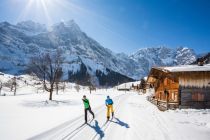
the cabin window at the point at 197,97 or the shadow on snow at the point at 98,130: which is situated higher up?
the cabin window at the point at 197,97

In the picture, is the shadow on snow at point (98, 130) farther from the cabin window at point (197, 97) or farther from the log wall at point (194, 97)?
the cabin window at point (197, 97)

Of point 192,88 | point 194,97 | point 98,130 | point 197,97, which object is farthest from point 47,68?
point 98,130

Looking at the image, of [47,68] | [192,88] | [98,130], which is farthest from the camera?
[47,68]

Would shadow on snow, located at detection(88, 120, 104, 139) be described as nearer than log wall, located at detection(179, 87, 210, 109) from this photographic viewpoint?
Yes

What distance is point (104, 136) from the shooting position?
12.8 meters

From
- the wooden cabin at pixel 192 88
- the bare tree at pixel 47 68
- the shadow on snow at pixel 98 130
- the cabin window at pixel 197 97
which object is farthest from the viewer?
the bare tree at pixel 47 68

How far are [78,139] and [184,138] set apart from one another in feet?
18.9

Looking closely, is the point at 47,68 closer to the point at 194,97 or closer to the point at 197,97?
the point at 194,97

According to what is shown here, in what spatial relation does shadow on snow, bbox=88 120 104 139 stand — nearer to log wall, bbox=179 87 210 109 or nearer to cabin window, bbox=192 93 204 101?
log wall, bbox=179 87 210 109

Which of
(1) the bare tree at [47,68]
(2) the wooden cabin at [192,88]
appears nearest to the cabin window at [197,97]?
(2) the wooden cabin at [192,88]

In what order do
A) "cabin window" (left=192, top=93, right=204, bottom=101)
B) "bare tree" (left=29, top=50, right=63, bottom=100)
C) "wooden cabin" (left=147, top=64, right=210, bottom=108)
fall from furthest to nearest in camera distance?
"bare tree" (left=29, top=50, right=63, bottom=100)
"cabin window" (left=192, top=93, right=204, bottom=101)
"wooden cabin" (left=147, top=64, right=210, bottom=108)

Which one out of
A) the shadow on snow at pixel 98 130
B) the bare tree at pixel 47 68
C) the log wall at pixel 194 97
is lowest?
the shadow on snow at pixel 98 130

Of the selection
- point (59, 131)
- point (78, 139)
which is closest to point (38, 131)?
point (59, 131)

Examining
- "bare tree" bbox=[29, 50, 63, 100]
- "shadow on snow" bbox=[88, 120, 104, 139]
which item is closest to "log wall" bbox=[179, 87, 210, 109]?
"shadow on snow" bbox=[88, 120, 104, 139]
